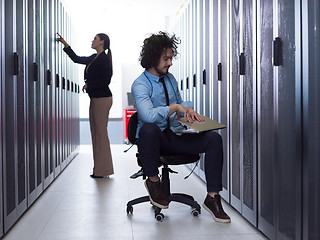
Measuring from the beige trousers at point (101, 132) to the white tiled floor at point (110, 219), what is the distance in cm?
42

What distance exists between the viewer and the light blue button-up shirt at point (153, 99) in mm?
2666

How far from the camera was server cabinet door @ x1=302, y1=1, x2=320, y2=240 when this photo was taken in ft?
5.54

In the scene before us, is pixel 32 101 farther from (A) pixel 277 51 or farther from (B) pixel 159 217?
(A) pixel 277 51

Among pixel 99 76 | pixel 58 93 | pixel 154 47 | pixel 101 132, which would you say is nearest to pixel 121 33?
pixel 58 93

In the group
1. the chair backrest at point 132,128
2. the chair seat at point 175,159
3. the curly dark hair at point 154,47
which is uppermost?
the curly dark hair at point 154,47

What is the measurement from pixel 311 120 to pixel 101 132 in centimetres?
306

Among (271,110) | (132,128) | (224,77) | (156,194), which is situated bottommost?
(156,194)

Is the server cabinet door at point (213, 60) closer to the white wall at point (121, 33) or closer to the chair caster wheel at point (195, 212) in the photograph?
the chair caster wheel at point (195, 212)

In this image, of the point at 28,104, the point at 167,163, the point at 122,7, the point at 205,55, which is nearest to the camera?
the point at 167,163

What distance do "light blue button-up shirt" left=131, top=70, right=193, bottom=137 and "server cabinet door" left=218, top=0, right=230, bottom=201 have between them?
512 millimetres

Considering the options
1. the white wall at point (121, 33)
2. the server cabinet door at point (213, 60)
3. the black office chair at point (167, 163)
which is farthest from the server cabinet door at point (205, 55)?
the white wall at point (121, 33)

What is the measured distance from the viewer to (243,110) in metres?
2.79

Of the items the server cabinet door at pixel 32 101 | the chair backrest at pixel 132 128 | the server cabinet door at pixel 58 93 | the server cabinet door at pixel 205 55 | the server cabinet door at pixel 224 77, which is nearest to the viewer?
the chair backrest at pixel 132 128

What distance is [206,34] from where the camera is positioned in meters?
4.05
